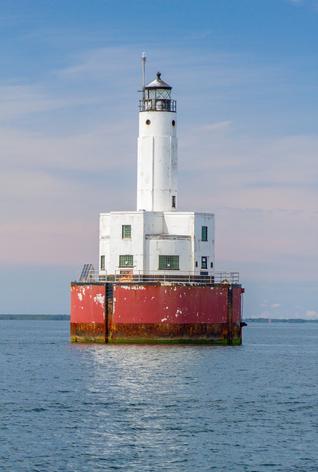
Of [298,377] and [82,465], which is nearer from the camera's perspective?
[82,465]

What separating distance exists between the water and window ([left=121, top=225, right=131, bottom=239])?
30.5 feet

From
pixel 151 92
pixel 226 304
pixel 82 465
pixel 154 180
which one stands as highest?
pixel 151 92

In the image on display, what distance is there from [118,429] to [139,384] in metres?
14.4

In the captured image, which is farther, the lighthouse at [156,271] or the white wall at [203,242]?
the white wall at [203,242]

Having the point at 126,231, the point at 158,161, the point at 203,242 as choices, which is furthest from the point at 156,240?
the point at 158,161

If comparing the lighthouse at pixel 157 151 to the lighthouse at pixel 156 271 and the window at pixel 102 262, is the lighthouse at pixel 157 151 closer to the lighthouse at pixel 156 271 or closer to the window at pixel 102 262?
the lighthouse at pixel 156 271

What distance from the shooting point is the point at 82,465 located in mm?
35344

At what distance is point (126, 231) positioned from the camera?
7756 centimetres

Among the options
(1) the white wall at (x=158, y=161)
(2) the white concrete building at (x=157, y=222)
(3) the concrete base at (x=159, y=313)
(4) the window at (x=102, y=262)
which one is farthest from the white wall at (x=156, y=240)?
(3) the concrete base at (x=159, y=313)

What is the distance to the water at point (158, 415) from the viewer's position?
36.2 metres

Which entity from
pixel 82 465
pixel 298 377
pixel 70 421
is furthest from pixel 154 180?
pixel 82 465

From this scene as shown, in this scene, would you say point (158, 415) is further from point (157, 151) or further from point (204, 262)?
point (157, 151)

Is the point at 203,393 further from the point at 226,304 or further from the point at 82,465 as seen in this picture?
the point at 226,304

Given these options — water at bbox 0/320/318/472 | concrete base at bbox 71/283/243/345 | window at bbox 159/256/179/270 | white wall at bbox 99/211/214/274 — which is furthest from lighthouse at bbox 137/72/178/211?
water at bbox 0/320/318/472
